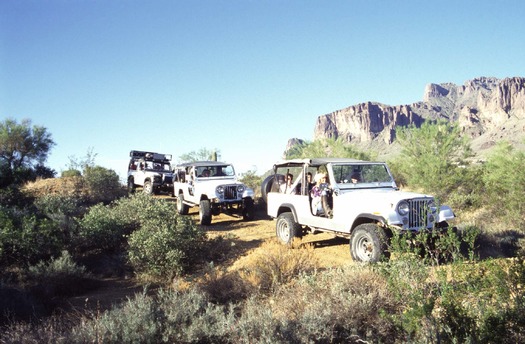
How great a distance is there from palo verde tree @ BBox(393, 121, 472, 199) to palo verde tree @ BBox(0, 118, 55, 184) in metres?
27.2

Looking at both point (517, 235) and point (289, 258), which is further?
point (517, 235)

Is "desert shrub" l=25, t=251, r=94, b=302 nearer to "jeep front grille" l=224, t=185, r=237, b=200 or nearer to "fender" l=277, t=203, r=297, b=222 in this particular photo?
"fender" l=277, t=203, r=297, b=222

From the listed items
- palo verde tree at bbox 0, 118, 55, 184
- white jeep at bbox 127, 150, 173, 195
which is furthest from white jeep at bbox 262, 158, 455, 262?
palo verde tree at bbox 0, 118, 55, 184

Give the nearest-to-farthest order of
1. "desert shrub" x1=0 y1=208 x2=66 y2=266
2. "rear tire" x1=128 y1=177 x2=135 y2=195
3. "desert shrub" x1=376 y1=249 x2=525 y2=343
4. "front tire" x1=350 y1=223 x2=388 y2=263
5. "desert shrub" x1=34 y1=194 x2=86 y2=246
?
1. "desert shrub" x1=376 y1=249 x2=525 y2=343
2. "front tire" x1=350 y1=223 x2=388 y2=263
3. "desert shrub" x1=0 y1=208 x2=66 y2=266
4. "desert shrub" x1=34 y1=194 x2=86 y2=246
5. "rear tire" x1=128 y1=177 x2=135 y2=195

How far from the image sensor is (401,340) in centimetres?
386

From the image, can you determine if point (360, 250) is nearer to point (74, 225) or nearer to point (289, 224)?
point (289, 224)

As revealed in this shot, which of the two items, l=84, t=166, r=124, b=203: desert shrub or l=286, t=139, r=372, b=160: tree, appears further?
l=286, t=139, r=372, b=160: tree

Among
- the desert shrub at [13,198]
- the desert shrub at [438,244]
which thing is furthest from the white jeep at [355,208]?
the desert shrub at [13,198]

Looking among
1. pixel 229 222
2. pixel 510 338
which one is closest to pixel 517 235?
pixel 510 338

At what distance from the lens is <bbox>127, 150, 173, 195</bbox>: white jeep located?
1853 cm

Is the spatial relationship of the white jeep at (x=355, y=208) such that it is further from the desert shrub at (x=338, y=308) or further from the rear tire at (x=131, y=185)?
the rear tire at (x=131, y=185)

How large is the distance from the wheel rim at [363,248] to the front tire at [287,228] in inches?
81.4

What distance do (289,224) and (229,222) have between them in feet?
16.3

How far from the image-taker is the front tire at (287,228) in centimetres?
862
